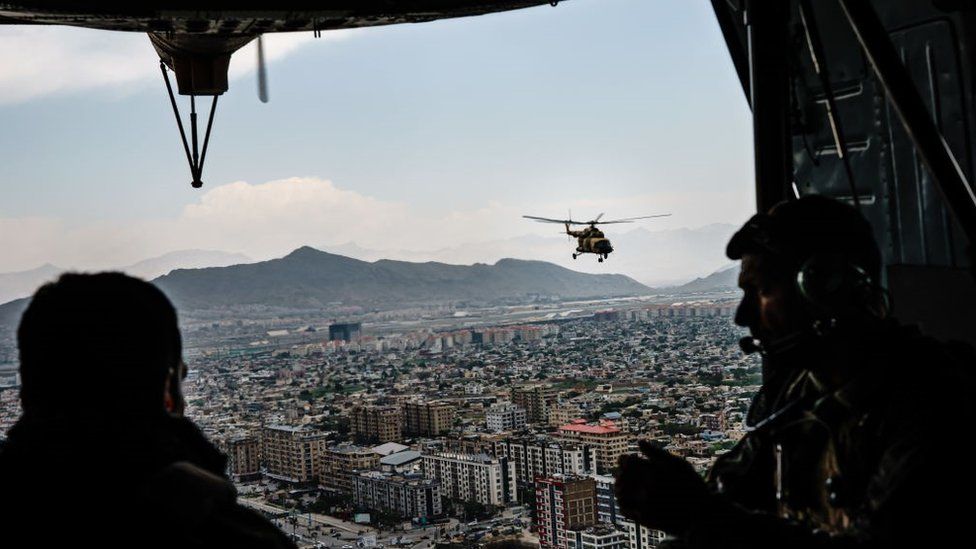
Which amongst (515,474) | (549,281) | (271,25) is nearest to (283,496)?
(515,474)

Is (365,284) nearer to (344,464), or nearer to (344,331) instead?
(344,331)

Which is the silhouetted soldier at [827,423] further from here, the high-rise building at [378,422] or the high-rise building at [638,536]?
the high-rise building at [378,422]

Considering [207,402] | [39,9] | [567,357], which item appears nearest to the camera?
[39,9]

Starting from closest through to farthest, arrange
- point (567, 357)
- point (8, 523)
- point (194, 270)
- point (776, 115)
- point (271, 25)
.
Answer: point (8, 523) → point (776, 115) → point (271, 25) → point (194, 270) → point (567, 357)

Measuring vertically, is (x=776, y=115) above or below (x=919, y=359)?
above

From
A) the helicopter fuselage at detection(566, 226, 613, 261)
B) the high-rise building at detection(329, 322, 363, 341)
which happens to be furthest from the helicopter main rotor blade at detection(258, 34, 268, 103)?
the helicopter fuselage at detection(566, 226, 613, 261)

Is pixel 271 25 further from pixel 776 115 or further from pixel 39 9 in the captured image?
pixel 776 115

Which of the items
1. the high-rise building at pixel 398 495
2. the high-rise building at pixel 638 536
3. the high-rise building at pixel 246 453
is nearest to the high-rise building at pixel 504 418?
the high-rise building at pixel 398 495
